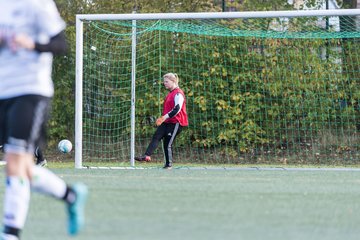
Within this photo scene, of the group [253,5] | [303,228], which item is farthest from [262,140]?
[303,228]

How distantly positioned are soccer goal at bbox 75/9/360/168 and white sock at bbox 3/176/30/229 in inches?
423

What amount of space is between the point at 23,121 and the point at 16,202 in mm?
488

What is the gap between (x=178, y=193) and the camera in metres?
9.52

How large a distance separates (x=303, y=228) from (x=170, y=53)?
1098cm

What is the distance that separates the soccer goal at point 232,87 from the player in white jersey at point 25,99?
34.3ft

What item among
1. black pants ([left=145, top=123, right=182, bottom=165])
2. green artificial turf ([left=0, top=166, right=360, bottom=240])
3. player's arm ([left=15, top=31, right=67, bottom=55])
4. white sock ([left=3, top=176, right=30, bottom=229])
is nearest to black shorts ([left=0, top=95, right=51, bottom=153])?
white sock ([left=3, top=176, right=30, bottom=229])

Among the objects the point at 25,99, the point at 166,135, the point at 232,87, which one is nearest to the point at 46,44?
the point at 25,99

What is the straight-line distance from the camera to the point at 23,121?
5902 mm

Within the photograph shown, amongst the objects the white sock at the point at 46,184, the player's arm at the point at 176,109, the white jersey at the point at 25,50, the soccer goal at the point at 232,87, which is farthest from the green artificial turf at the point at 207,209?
the soccer goal at the point at 232,87

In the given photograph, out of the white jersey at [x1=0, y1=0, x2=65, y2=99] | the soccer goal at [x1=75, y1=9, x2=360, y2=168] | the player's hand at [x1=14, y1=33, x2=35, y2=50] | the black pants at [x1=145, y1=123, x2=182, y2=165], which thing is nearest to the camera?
the player's hand at [x1=14, y1=33, x2=35, y2=50]

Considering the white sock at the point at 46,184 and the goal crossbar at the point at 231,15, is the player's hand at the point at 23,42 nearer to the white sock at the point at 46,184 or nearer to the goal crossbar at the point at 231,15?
the white sock at the point at 46,184

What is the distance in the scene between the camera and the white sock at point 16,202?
19.1 feet

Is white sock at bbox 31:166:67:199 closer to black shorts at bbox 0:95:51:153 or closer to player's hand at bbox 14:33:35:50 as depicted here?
black shorts at bbox 0:95:51:153

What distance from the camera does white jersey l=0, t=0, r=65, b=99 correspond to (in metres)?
5.99
